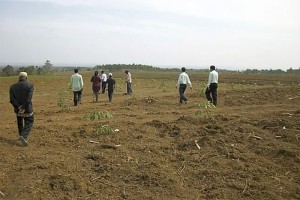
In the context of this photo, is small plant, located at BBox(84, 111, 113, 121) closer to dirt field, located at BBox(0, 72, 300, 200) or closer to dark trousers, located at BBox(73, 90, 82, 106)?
dirt field, located at BBox(0, 72, 300, 200)

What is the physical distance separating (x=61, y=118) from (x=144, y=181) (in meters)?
6.05

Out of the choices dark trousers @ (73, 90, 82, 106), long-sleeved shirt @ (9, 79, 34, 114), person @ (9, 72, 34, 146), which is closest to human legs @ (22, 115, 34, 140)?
person @ (9, 72, 34, 146)

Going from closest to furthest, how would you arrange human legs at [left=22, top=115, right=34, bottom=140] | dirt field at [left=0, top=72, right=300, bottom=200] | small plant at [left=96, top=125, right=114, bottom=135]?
1. dirt field at [left=0, top=72, right=300, bottom=200]
2. human legs at [left=22, top=115, right=34, bottom=140]
3. small plant at [left=96, top=125, right=114, bottom=135]

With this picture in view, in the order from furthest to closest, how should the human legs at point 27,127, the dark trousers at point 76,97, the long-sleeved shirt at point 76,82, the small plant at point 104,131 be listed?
the dark trousers at point 76,97 < the long-sleeved shirt at point 76,82 < the small plant at point 104,131 < the human legs at point 27,127

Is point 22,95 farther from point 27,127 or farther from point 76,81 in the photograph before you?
point 76,81

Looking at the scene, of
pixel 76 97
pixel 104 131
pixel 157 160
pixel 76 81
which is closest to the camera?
pixel 157 160

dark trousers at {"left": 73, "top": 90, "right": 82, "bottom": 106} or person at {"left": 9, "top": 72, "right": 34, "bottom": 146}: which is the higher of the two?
person at {"left": 9, "top": 72, "right": 34, "bottom": 146}

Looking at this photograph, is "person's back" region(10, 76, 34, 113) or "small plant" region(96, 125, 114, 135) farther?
"small plant" region(96, 125, 114, 135)

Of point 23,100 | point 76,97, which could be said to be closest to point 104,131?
point 23,100

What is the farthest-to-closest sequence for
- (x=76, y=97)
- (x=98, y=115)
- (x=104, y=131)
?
(x=76, y=97)
(x=98, y=115)
(x=104, y=131)

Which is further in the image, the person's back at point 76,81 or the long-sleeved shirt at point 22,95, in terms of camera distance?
the person's back at point 76,81

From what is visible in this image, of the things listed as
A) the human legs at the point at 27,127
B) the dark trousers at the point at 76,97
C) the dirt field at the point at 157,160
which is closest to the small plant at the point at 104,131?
the dirt field at the point at 157,160

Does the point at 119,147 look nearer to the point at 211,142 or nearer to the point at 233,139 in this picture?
the point at 211,142

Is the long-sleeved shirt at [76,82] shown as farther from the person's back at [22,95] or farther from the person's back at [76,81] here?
the person's back at [22,95]
